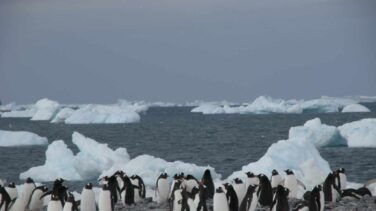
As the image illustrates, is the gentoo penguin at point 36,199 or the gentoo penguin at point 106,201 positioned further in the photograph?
the gentoo penguin at point 36,199

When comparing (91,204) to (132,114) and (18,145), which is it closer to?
(18,145)

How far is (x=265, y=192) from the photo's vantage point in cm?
1355

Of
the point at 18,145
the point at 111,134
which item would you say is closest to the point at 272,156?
the point at 18,145

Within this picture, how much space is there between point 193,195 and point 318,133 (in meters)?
26.6

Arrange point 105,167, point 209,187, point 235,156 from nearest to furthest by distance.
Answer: point 209,187, point 105,167, point 235,156

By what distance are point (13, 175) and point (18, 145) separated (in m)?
16.0

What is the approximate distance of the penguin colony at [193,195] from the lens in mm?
12188

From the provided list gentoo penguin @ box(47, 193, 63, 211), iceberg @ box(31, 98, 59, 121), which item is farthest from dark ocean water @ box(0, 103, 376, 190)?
gentoo penguin @ box(47, 193, 63, 211)

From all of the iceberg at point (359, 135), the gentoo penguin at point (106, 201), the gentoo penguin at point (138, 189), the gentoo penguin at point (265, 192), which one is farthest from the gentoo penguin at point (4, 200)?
the iceberg at point (359, 135)

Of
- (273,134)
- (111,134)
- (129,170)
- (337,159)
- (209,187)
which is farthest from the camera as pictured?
(111,134)

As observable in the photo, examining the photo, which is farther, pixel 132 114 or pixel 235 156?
pixel 132 114

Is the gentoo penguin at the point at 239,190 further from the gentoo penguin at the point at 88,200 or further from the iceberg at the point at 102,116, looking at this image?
the iceberg at the point at 102,116

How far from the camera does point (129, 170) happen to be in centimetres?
2353

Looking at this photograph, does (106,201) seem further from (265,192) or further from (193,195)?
(265,192)
